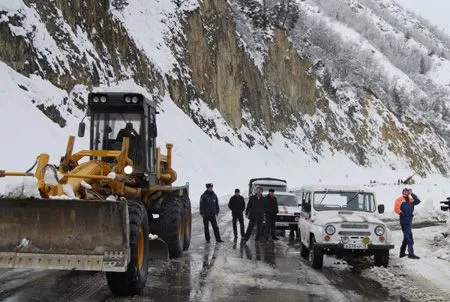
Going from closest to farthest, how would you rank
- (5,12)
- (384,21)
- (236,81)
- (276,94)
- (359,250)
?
1. (359,250)
2. (5,12)
3. (236,81)
4. (276,94)
5. (384,21)

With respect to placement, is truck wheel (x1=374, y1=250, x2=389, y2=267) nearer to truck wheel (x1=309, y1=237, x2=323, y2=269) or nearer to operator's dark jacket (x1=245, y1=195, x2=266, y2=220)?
truck wheel (x1=309, y1=237, x2=323, y2=269)

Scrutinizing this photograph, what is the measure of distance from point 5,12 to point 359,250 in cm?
2320

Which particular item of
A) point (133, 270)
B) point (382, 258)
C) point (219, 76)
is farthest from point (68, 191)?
point (219, 76)

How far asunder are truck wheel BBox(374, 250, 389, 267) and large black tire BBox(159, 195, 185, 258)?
14.1ft

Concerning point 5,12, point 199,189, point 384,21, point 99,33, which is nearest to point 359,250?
point 5,12

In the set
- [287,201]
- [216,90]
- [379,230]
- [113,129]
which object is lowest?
[379,230]

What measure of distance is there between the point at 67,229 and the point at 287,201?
13.6 metres

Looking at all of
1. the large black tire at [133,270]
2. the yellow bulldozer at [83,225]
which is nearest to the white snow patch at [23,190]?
the yellow bulldozer at [83,225]

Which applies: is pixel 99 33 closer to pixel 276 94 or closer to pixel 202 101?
pixel 202 101

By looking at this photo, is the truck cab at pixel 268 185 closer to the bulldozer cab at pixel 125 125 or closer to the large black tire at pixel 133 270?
the bulldozer cab at pixel 125 125

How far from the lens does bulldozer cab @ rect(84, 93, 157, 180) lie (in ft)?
38.3

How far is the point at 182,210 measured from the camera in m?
13.9

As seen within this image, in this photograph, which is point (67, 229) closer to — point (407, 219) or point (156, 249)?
point (156, 249)

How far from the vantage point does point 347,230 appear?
485 inches
